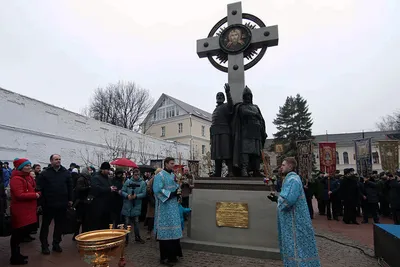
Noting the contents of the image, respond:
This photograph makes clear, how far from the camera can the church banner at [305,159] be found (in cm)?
1369

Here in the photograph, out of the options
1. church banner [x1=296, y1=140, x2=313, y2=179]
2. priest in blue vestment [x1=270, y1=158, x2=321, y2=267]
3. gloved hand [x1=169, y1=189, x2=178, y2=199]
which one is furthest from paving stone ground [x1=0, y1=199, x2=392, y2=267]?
church banner [x1=296, y1=140, x2=313, y2=179]

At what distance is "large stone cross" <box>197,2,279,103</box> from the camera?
7.32 meters

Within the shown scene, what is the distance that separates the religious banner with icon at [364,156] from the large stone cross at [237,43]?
9.78 meters

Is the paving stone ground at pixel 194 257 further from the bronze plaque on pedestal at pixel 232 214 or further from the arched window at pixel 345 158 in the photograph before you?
the arched window at pixel 345 158

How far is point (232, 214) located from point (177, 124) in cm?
3759

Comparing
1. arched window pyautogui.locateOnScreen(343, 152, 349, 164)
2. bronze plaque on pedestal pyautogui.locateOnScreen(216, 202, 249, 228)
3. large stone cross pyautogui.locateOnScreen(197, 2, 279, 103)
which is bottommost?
bronze plaque on pedestal pyautogui.locateOnScreen(216, 202, 249, 228)

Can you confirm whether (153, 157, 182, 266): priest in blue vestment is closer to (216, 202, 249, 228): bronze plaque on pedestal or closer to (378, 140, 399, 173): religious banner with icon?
(216, 202, 249, 228): bronze plaque on pedestal

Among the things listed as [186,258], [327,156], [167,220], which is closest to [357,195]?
[327,156]

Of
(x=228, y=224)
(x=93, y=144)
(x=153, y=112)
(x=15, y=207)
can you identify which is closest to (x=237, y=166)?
(x=228, y=224)

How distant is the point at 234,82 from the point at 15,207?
5.74 meters

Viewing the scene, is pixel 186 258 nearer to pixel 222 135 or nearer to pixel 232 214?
pixel 232 214

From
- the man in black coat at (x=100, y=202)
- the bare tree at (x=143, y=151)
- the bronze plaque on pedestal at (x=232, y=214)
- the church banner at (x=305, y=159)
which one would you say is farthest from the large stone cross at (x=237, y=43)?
the bare tree at (x=143, y=151)

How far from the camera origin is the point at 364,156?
1398 cm

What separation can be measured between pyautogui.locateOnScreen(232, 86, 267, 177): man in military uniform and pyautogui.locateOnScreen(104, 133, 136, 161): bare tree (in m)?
19.0
